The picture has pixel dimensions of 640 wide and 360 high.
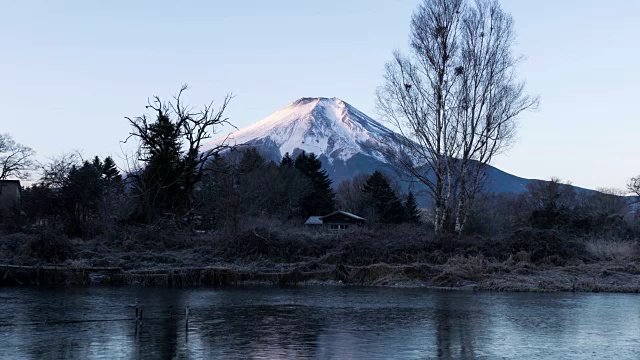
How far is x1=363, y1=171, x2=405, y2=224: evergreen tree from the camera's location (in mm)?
69250

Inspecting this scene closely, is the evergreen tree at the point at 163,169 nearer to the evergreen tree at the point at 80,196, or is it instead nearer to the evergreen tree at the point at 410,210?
the evergreen tree at the point at 80,196

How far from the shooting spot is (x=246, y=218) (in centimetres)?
4741

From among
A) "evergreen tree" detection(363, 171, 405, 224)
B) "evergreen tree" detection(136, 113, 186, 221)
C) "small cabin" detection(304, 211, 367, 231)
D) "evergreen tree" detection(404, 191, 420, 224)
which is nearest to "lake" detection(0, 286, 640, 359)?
"evergreen tree" detection(136, 113, 186, 221)

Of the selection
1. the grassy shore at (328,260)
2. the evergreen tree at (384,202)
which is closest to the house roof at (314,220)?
the evergreen tree at (384,202)

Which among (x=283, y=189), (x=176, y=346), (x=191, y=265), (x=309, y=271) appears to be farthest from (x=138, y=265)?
(x=283, y=189)

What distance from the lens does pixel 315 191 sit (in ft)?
245

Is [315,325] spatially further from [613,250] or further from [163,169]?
[163,169]

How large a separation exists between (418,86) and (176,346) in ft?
92.6

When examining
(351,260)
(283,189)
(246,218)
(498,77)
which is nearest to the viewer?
(351,260)

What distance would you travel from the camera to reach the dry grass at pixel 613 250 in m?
33.8

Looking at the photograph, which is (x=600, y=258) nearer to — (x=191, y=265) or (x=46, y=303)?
(x=191, y=265)

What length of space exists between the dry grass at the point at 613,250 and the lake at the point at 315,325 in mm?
9541

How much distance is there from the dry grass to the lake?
31.3ft

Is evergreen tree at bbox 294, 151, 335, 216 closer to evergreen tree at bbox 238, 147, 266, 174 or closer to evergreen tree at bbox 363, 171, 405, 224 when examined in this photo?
evergreen tree at bbox 238, 147, 266, 174
